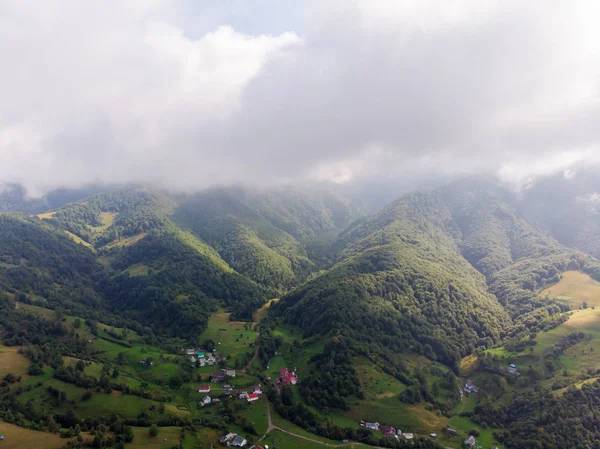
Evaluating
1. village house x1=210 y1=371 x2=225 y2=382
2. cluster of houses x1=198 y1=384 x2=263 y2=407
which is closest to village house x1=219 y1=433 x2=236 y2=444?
cluster of houses x1=198 y1=384 x2=263 y2=407

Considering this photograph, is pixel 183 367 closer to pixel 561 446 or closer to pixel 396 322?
pixel 396 322

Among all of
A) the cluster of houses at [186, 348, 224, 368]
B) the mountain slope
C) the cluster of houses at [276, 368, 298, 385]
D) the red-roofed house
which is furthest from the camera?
the mountain slope

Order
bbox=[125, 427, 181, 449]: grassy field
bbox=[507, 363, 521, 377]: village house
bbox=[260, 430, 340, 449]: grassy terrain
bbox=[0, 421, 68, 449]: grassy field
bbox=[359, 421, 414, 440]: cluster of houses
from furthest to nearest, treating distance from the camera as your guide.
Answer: bbox=[507, 363, 521, 377]: village house < bbox=[359, 421, 414, 440]: cluster of houses < bbox=[260, 430, 340, 449]: grassy terrain < bbox=[125, 427, 181, 449]: grassy field < bbox=[0, 421, 68, 449]: grassy field

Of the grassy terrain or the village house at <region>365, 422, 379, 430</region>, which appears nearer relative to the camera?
the grassy terrain

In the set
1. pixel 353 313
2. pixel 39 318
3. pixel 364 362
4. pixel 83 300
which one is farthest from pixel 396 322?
pixel 83 300

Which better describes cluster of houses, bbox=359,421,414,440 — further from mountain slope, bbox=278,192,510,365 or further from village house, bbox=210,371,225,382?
village house, bbox=210,371,225,382

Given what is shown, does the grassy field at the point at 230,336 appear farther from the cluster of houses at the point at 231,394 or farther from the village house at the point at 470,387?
the village house at the point at 470,387

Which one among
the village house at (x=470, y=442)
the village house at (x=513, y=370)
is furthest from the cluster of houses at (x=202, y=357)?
the village house at (x=513, y=370)
